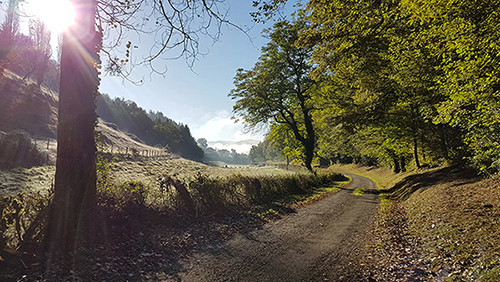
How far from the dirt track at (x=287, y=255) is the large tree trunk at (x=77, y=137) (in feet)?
9.10

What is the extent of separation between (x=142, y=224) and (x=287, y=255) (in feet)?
14.4

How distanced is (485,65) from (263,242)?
26.7ft

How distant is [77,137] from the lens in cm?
534

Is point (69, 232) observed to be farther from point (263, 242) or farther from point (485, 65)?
point (485, 65)

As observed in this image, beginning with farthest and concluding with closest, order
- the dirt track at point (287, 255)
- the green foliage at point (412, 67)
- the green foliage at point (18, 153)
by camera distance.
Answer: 1. the green foliage at point (18, 153)
2. the green foliage at point (412, 67)
3. the dirt track at point (287, 255)

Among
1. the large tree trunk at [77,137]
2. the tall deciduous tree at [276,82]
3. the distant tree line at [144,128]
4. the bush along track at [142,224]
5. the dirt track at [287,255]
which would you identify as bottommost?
the dirt track at [287,255]

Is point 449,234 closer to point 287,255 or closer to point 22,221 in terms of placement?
point 287,255

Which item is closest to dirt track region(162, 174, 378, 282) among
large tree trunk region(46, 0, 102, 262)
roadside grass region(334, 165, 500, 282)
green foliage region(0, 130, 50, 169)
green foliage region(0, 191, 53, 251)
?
roadside grass region(334, 165, 500, 282)

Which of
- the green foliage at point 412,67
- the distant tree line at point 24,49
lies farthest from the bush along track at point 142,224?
the distant tree line at point 24,49

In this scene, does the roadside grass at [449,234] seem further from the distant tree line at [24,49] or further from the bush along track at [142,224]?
the distant tree line at [24,49]

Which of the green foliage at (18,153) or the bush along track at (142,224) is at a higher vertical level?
the green foliage at (18,153)

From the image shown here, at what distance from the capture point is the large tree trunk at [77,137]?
4.84 meters

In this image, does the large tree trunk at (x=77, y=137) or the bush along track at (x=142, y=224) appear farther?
the large tree trunk at (x=77, y=137)

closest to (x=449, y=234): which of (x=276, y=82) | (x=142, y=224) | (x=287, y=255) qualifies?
(x=287, y=255)
